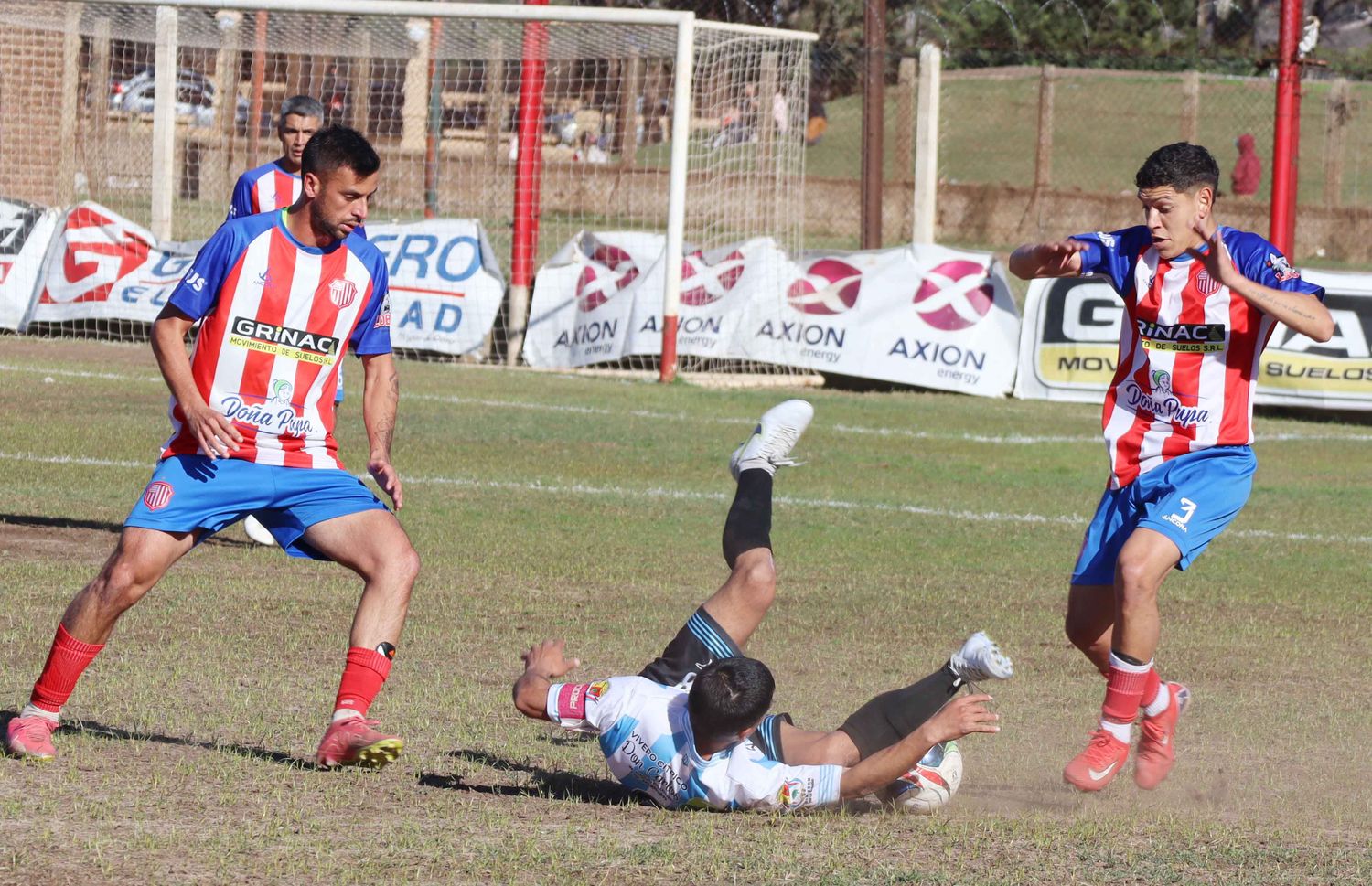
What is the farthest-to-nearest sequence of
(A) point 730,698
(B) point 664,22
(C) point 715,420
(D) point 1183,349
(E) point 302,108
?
1. (B) point 664,22
2. (C) point 715,420
3. (E) point 302,108
4. (D) point 1183,349
5. (A) point 730,698

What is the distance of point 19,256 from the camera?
1819 centimetres

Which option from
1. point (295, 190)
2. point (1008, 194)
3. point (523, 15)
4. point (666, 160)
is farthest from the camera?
point (1008, 194)

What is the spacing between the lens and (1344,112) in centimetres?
3231

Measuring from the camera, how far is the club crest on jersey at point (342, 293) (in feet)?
18.5

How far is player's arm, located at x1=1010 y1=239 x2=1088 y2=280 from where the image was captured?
607cm

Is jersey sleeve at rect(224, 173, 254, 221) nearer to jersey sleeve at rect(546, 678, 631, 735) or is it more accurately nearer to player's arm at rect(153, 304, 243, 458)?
player's arm at rect(153, 304, 243, 458)

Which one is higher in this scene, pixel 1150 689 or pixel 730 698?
pixel 730 698

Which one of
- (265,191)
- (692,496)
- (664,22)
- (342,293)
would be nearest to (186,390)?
(342,293)

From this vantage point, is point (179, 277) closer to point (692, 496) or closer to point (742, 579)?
point (692, 496)

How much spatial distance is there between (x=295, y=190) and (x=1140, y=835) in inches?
218

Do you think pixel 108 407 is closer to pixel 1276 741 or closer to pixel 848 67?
pixel 1276 741

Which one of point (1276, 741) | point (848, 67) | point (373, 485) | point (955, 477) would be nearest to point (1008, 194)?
point (848, 67)

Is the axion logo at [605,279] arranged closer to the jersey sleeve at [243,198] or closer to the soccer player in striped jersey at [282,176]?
the soccer player in striped jersey at [282,176]

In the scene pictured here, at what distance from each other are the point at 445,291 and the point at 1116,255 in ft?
40.9
